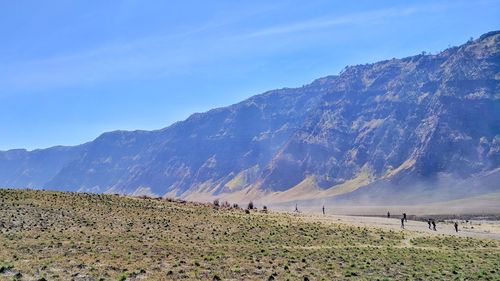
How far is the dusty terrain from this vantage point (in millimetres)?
38469

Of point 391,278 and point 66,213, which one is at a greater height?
point 66,213

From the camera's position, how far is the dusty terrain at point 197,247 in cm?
3847

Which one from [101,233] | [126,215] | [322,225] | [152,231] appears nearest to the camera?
[101,233]

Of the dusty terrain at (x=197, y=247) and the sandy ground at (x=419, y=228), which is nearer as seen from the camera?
the dusty terrain at (x=197, y=247)

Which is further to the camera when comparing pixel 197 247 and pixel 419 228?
pixel 419 228

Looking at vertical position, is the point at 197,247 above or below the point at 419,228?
above

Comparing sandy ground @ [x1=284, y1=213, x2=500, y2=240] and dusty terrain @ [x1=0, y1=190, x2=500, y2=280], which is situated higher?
dusty terrain @ [x1=0, y1=190, x2=500, y2=280]

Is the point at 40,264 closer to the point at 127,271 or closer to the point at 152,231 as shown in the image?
the point at 127,271

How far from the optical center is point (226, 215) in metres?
80.8

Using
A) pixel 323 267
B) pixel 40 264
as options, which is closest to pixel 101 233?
pixel 40 264

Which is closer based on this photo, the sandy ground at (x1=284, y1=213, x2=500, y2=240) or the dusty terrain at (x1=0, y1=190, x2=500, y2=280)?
the dusty terrain at (x1=0, y1=190, x2=500, y2=280)

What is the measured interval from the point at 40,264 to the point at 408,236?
52637 mm

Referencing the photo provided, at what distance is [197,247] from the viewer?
1994 inches

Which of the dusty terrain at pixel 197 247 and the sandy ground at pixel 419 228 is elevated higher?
the dusty terrain at pixel 197 247
